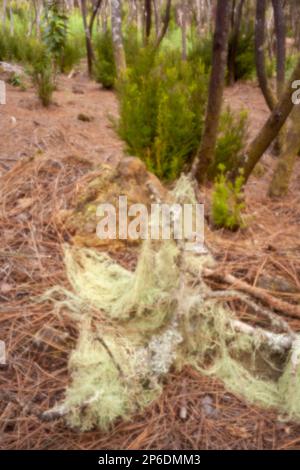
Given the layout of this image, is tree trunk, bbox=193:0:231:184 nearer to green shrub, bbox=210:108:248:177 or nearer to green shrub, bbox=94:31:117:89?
green shrub, bbox=210:108:248:177

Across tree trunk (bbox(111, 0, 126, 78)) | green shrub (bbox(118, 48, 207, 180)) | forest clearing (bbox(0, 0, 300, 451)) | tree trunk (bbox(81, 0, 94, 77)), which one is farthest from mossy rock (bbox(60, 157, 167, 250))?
tree trunk (bbox(81, 0, 94, 77))

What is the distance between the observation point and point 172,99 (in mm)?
3773

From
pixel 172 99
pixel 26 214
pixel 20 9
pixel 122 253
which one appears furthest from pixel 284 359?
pixel 20 9

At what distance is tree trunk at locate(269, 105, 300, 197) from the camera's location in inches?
149

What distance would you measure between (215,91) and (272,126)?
467mm

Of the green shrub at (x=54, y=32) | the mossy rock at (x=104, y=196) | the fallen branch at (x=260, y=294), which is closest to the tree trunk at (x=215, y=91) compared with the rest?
the mossy rock at (x=104, y=196)

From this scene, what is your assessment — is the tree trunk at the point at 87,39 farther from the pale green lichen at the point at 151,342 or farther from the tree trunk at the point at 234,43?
the pale green lichen at the point at 151,342

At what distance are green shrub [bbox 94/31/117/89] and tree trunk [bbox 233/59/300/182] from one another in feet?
15.0

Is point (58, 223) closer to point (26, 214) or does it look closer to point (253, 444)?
point (26, 214)

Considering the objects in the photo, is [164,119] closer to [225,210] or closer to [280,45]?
[225,210]

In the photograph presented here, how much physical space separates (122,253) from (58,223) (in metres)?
0.40

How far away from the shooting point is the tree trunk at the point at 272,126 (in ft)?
11.0

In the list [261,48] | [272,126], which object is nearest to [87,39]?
[261,48]

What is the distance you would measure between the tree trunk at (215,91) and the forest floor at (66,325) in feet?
0.79
